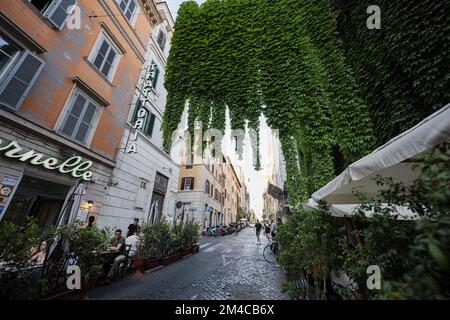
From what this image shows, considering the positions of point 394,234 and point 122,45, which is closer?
point 394,234

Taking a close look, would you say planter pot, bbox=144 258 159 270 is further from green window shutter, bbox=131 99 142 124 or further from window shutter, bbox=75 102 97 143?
green window shutter, bbox=131 99 142 124

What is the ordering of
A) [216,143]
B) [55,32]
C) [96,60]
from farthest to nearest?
[96,60] < [216,143] < [55,32]

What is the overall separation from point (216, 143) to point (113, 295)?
17.9 ft

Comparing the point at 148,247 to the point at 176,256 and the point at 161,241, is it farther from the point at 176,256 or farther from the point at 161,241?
the point at 176,256

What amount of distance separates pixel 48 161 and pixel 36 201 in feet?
7.02

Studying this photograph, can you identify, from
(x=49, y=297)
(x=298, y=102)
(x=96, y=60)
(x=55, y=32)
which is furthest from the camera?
(x=96, y=60)

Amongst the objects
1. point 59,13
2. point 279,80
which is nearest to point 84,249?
point 279,80

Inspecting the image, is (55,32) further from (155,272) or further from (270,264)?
(270,264)

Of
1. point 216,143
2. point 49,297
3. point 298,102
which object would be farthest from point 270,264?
point 49,297

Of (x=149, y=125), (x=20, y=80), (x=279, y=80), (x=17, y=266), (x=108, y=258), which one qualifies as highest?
(x=149, y=125)

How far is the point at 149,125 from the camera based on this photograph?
40.5 feet

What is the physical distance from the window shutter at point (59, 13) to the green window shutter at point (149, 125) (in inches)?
226

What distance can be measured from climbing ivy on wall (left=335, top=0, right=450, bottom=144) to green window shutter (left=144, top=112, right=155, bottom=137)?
10.9 metres

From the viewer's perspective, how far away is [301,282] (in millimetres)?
4590
